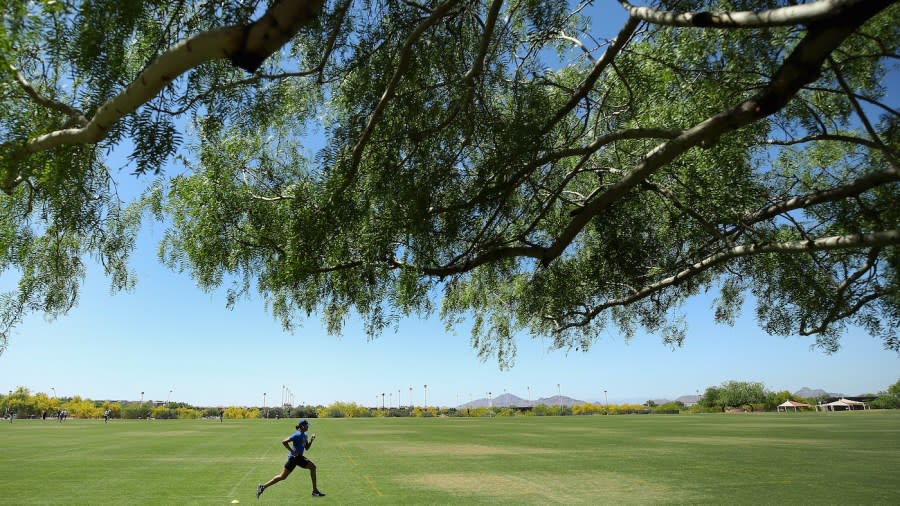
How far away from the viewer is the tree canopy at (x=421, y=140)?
375 cm

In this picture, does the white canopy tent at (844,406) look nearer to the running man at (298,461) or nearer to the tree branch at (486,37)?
the running man at (298,461)

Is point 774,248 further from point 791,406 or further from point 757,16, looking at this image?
point 791,406

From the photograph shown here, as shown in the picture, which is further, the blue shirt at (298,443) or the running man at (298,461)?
the blue shirt at (298,443)

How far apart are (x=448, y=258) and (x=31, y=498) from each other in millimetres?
12351

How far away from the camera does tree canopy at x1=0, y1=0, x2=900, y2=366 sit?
375 cm

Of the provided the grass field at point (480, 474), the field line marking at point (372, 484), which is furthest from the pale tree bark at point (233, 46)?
the field line marking at point (372, 484)

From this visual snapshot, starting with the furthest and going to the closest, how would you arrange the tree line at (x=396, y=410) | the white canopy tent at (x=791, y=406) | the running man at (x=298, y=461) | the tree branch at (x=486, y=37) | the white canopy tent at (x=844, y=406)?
1. the white canopy tent at (x=844, y=406)
2. the white canopy tent at (x=791, y=406)
3. the tree line at (x=396, y=410)
4. the running man at (x=298, y=461)
5. the tree branch at (x=486, y=37)

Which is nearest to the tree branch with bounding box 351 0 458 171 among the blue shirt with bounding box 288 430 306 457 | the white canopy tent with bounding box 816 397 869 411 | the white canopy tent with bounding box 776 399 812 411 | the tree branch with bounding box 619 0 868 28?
the tree branch with bounding box 619 0 868 28

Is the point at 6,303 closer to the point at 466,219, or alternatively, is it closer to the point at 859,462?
the point at 466,219

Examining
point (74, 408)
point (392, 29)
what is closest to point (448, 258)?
point (392, 29)

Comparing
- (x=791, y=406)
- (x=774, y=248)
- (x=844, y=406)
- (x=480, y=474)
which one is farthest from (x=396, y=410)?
(x=774, y=248)

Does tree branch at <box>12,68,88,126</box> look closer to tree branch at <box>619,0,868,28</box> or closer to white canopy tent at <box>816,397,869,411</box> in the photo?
tree branch at <box>619,0,868,28</box>

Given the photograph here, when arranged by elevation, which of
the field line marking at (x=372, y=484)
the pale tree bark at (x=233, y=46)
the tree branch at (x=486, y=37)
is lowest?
the field line marking at (x=372, y=484)

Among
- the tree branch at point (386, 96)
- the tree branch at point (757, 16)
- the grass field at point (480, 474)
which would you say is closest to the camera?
the tree branch at point (757, 16)
